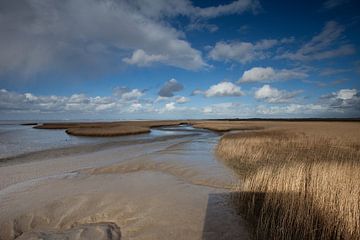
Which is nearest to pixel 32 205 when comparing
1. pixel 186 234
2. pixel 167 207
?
pixel 167 207

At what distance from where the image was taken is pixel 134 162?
14.7 m

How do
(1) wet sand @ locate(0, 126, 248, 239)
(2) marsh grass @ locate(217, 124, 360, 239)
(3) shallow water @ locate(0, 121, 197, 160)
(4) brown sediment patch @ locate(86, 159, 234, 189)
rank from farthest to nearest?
(3) shallow water @ locate(0, 121, 197, 160) < (4) brown sediment patch @ locate(86, 159, 234, 189) < (1) wet sand @ locate(0, 126, 248, 239) < (2) marsh grass @ locate(217, 124, 360, 239)

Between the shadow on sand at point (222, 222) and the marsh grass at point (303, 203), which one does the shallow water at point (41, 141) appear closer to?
the shadow on sand at point (222, 222)

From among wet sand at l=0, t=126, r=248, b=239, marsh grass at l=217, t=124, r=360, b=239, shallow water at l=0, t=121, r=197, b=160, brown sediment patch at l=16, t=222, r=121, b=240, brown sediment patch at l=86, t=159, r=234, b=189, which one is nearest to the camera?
marsh grass at l=217, t=124, r=360, b=239

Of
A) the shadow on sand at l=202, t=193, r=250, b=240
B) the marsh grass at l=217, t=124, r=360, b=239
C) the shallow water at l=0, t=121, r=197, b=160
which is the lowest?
the shallow water at l=0, t=121, r=197, b=160

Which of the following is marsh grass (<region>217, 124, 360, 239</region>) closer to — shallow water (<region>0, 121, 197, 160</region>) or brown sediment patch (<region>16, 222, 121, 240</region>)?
brown sediment patch (<region>16, 222, 121, 240</region>)

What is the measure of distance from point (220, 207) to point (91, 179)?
256 inches

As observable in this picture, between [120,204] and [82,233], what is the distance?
1995 mm

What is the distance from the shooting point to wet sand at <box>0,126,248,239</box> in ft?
18.4

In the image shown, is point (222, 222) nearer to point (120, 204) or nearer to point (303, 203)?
point (303, 203)

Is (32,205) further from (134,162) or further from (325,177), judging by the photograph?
(325,177)

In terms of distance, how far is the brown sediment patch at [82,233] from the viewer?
520 centimetres

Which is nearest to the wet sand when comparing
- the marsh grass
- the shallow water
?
the marsh grass

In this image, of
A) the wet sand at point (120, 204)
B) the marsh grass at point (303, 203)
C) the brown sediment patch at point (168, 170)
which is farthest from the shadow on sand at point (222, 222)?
the brown sediment patch at point (168, 170)
